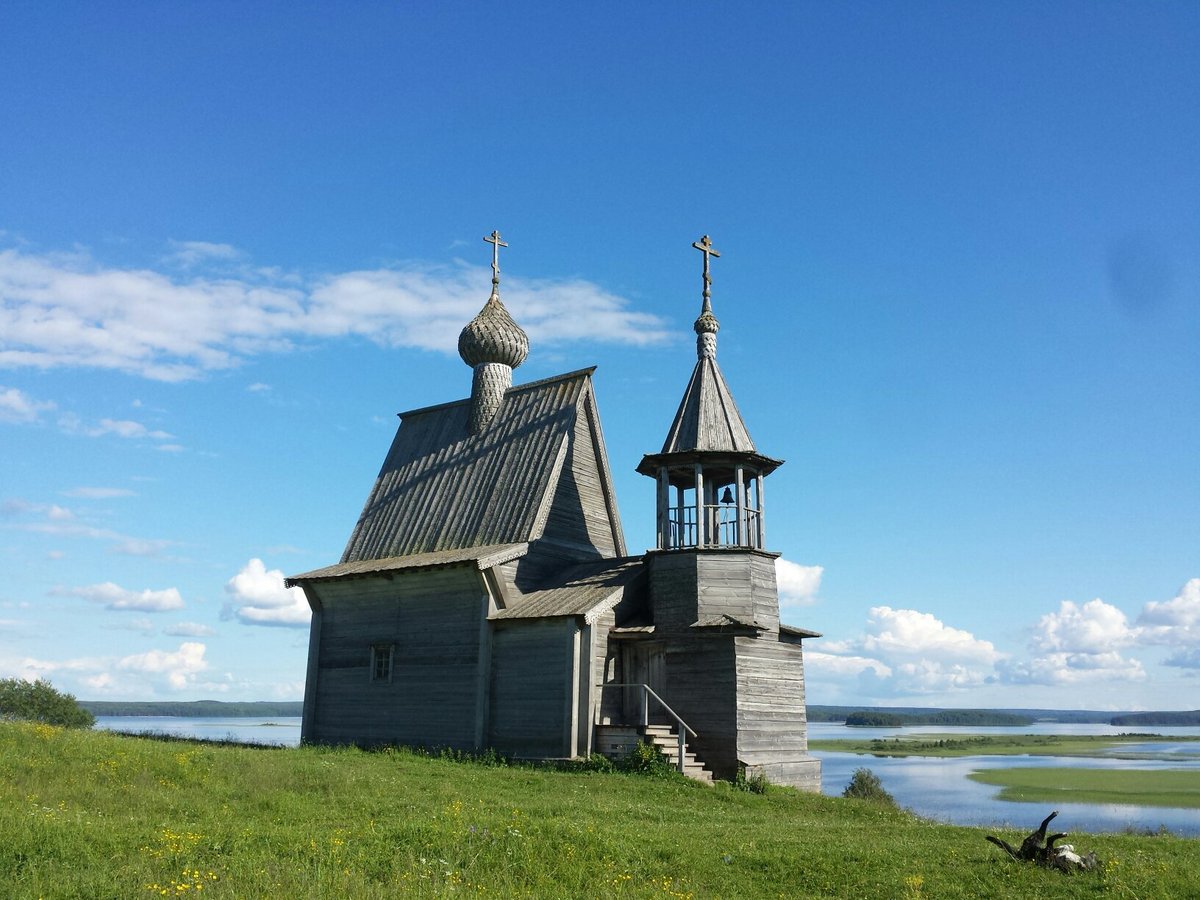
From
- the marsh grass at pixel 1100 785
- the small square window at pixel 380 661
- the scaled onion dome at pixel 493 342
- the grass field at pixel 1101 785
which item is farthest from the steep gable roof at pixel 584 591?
the grass field at pixel 1101 785

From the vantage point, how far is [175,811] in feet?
47.4

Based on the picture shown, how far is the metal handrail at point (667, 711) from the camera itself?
2139 cm

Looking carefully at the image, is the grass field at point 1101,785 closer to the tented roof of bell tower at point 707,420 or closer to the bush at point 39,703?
the tented roof of bell tower at point 707,420

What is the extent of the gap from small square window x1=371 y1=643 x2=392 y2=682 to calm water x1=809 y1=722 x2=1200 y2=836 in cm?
1371

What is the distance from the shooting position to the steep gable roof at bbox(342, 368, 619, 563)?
27.1 meters

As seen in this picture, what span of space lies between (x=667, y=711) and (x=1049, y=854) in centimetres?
1155

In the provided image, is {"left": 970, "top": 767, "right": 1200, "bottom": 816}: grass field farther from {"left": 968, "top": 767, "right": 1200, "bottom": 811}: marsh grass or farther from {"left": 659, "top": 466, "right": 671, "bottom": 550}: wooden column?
{"left": 659, "top": 466, "right": 671, "bottom": 550}: wooden column

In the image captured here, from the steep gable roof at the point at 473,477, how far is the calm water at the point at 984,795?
1236 centimetres

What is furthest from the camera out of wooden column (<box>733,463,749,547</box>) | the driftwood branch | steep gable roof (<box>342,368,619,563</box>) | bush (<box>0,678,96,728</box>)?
bush (<box>0,678,96,728</box>)

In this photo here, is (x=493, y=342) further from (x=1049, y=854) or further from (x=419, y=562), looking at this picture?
(x=1049, y=854)

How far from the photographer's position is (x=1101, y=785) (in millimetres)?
46906

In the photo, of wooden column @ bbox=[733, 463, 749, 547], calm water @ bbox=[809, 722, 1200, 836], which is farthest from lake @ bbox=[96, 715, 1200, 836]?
wooden column @ bbox=[733, 463, 749, 547]

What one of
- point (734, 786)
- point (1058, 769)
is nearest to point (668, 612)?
point (734, 786)

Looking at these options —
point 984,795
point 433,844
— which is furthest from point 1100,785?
point 433,844
